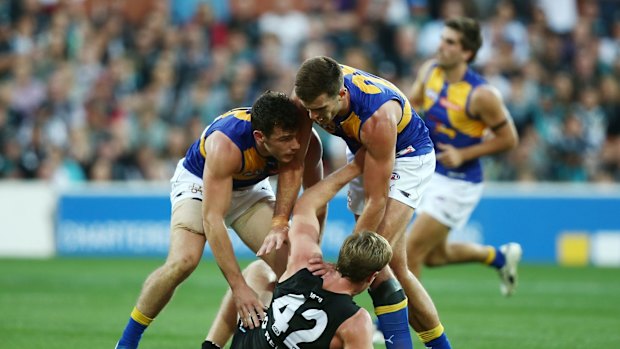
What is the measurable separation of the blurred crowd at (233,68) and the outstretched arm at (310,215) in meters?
9.23

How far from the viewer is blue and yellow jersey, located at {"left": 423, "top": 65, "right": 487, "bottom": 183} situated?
9438 mm

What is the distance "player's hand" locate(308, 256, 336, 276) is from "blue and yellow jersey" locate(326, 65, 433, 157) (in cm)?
92

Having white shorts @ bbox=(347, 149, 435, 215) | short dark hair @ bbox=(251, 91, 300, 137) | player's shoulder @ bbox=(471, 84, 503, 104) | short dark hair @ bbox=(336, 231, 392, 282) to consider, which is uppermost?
short dark hair @ bbox=(251, 91, 300, 137)

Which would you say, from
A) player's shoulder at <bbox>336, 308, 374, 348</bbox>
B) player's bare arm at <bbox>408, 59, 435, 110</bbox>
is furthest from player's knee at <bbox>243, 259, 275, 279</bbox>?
player's bare arm at <bbox>408, 59, 435, 110</bbox>

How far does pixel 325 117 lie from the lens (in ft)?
21.1

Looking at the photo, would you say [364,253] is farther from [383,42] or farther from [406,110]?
[383,42]

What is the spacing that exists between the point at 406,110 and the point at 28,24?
43.8ft

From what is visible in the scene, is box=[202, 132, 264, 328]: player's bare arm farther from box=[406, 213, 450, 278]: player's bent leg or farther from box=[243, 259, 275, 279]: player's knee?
box=[406, 213, 450, 278]: player's bent leg

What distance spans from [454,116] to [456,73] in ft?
1.31

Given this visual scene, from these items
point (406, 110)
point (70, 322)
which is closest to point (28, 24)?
point (70, 322)

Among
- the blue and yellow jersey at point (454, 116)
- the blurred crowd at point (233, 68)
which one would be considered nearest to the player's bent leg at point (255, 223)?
the blue and yellow jersey at point (454, 116)

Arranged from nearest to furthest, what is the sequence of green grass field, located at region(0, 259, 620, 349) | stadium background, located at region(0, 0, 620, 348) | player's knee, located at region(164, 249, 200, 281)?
player's knee, located at region(164, 249, 200, 281)
green grass field, located at region(0, 259, 620, 349)
stadium background, located at region(0, 0, 620, 348)

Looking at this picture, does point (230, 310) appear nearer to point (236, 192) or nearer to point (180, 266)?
point (180, 266)

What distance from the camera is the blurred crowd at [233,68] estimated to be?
16312 mm
